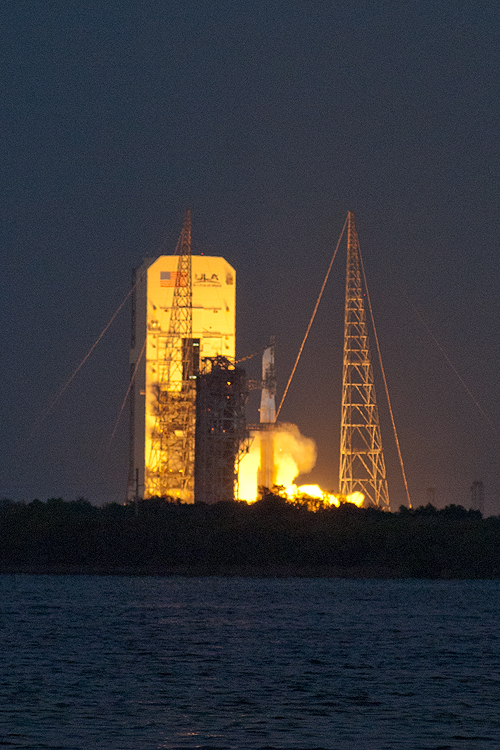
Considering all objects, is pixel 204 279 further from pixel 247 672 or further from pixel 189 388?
Result: pixel 247 672

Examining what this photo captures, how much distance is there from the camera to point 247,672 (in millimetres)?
53531

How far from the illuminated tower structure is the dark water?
44.8 metres

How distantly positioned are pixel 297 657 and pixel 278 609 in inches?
1231

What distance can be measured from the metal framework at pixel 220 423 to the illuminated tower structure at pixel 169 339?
10.7 m

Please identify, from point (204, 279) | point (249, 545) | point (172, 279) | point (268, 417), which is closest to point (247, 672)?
point (249, 545)

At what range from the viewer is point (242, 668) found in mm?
55062

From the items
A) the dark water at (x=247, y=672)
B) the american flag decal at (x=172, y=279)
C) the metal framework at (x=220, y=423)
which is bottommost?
the dark water at (x=247, y=672)

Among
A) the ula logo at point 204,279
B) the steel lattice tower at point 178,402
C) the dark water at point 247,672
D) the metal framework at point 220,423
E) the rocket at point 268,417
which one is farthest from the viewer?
the ula logo at point 204,279

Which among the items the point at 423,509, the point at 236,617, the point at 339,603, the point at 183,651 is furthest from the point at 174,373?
the point at 183,651

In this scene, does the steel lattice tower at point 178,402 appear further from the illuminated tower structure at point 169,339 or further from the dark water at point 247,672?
the dark water at point 247,672

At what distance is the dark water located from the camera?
37594 mm

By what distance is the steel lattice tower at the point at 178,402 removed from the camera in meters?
144

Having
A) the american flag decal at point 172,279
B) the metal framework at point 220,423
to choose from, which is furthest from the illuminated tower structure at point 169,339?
the metal framework at point 220,423

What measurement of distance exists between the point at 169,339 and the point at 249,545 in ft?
91.0
